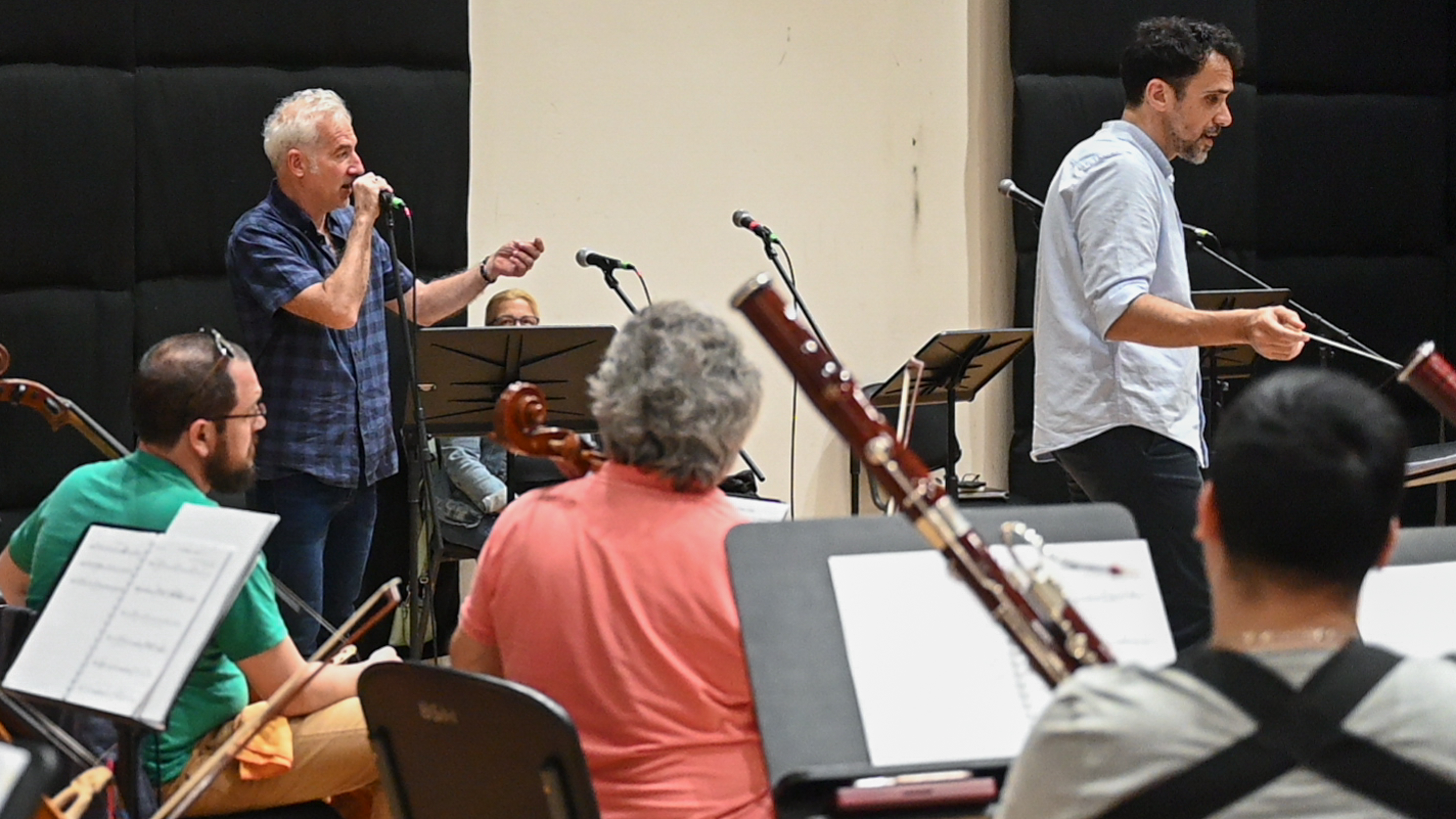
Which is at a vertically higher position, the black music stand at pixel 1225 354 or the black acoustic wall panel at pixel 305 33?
the black acoustic wall panel at pixel 305 33

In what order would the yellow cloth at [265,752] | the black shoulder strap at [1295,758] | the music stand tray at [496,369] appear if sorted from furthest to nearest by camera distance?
the music stand tray at [496,369]
the yellow cloth at [265,752]
the black shoulder strap at [1295,758]

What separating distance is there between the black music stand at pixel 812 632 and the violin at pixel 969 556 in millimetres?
337

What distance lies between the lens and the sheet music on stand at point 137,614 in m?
2.03

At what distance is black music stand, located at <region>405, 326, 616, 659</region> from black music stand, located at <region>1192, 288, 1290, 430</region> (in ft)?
5.37

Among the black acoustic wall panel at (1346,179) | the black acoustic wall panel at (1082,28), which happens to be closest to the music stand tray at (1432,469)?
the black acoustic wall panel at (1346,179)

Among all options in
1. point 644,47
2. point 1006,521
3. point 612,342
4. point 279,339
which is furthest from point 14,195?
point 1006,521

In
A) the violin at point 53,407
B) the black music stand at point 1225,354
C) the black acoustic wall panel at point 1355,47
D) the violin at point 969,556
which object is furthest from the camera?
the black acoustic wall panel at point 1355,47

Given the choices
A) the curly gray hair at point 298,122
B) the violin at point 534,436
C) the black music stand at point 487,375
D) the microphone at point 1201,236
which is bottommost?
the violin at point 534,436

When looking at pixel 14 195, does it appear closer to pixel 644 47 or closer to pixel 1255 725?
pixel 644 47

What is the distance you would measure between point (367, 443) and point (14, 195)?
1.45 m

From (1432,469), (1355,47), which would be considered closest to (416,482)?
(1432,469)

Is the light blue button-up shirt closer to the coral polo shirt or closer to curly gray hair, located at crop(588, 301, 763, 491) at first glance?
curly gray hair, located at crop(588, 301, 763, 491)

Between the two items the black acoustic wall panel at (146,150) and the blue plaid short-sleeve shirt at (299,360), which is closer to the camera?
the blue plaid short-sleeve shirt at (299,360)

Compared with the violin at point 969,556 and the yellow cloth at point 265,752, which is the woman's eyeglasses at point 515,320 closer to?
the yellow cloth at point 265,752
